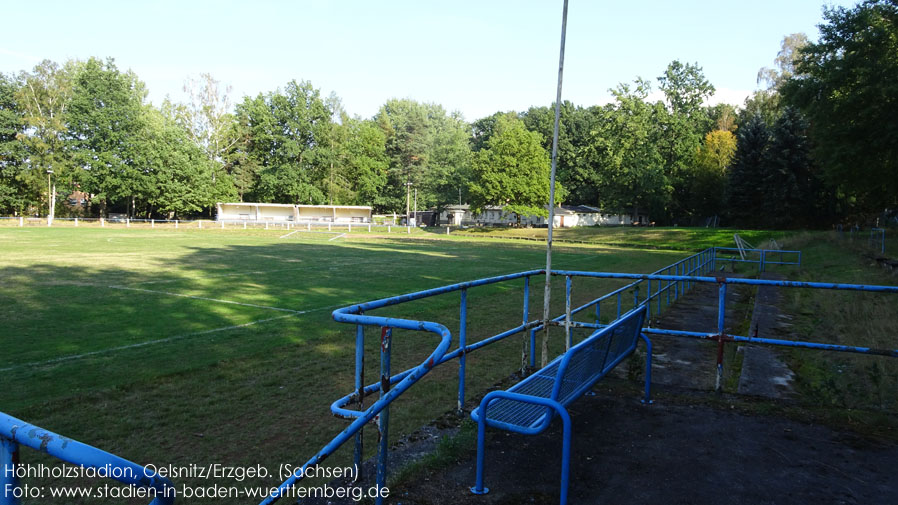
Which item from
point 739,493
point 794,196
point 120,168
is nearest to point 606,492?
point 739,493

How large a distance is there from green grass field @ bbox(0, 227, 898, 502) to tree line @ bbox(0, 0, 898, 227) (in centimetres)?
4375

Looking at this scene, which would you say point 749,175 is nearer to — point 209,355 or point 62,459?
point 209,355

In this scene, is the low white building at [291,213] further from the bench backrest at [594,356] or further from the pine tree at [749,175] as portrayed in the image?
the bench backrest at [594,356]

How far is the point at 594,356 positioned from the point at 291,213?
72.0m

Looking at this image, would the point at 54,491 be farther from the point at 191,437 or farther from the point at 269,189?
the point at 269,189

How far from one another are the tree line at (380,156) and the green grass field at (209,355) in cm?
4375

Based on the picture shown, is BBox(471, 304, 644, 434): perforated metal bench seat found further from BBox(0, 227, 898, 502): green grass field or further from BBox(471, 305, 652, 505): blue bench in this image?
BBox(0, 227, 898, 502): green grass field

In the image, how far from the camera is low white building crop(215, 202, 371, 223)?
232ft

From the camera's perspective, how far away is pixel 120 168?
63.8 meters

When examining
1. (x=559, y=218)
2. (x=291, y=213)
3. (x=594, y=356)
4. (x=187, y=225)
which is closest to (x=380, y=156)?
(x=291, y=213)

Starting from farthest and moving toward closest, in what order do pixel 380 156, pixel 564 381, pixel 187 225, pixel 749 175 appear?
pixel 380 156 < pixel 187 225 < pixel 749 175 < pixel 564 381

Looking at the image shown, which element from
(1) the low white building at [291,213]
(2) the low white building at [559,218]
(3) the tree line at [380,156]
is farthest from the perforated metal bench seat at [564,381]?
(1) the low white building at [291,213]

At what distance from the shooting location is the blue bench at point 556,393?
3.55m

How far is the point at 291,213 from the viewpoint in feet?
239
